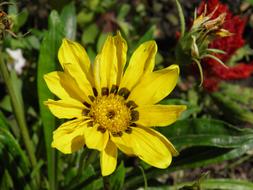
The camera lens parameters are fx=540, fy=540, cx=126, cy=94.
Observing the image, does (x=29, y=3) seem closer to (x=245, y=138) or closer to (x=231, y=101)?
(x=231, y=101)

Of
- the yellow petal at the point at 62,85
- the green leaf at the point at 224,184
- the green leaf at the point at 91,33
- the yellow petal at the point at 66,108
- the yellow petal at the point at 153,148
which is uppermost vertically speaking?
the yellow petal at the point at 62,85

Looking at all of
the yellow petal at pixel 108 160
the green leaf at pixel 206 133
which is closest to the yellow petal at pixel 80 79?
the yellow petal at pixel 108 160

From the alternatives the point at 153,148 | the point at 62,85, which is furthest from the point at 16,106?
the point at 153,148

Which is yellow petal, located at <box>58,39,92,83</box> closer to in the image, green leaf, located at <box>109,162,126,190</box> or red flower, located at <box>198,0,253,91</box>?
green leaf, located at <box>109,162,126,190</box>

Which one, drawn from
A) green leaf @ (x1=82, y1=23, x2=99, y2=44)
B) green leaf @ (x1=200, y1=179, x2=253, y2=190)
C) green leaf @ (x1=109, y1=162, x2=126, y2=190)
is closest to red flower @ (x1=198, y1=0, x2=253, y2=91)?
green leaf @ (x1=200, y1=179, x2=253, y2=190)

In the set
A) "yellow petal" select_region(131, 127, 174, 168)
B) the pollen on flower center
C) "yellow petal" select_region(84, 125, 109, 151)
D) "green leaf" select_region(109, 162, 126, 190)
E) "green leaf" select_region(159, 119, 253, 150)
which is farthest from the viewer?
"green leaf" select_region(159, 119, 253, 150)

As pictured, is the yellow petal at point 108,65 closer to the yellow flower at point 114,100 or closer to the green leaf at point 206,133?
the yellow flower at point 114,100

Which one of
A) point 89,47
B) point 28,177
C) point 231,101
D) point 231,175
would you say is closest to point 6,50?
point 89,47
